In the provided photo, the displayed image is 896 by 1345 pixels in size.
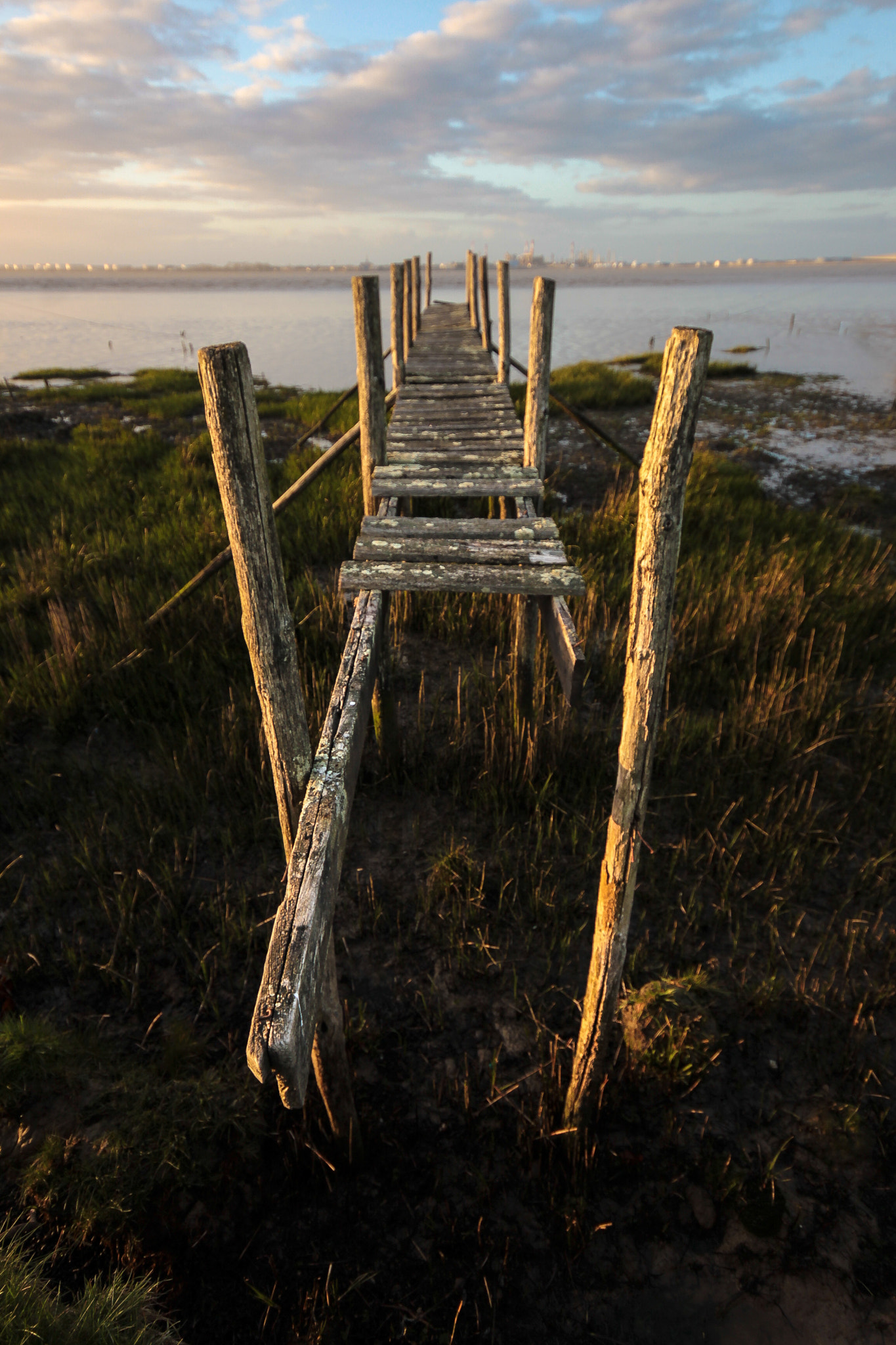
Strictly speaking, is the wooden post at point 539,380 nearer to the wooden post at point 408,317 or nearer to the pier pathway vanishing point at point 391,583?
the pier pathway vanishing point at point 391,583

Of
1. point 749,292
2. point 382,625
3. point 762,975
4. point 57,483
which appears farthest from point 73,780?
point 749,292

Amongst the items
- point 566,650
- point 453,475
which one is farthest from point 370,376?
point 566,650

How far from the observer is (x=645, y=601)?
6.29 feet

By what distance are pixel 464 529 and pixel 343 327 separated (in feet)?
136

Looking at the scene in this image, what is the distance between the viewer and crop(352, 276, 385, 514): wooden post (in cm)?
459

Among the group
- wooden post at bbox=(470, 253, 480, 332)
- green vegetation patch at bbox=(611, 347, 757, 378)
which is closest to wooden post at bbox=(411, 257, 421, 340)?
wooden post at bbox=(470, 253, 480, 332)

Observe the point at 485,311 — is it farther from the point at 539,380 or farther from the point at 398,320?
the point at 539,380

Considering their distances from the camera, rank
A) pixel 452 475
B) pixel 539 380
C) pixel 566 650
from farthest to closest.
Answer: pixel 539 380 < pixel 452 475 < pixel 566 650

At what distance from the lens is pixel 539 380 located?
16.4 feet

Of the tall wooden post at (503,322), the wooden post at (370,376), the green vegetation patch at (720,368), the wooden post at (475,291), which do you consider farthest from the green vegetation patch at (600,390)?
the wooden post at (370,376)

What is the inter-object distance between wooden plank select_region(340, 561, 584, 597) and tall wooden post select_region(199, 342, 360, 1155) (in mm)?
1193

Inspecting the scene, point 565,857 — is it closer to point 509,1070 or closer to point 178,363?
point 509,1070

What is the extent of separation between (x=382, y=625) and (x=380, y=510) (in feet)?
4.39

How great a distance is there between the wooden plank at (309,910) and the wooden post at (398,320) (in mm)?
6632
